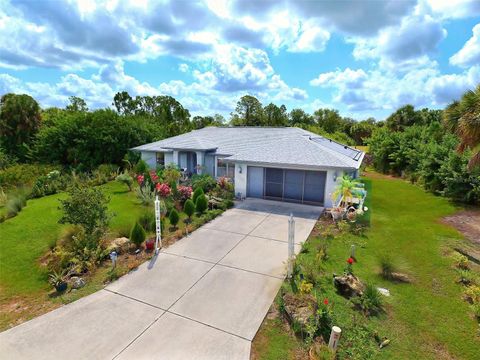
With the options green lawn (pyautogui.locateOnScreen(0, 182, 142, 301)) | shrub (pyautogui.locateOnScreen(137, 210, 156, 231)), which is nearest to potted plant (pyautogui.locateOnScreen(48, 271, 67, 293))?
green lawn (pyautogui.locateOnScreen(0, 182, 142, 301))

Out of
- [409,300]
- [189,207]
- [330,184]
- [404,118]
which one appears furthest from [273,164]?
[404,118]

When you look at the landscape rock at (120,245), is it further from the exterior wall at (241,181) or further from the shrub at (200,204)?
the exterior wall at (241,181)

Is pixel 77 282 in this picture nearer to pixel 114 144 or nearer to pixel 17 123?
pixel 114 144

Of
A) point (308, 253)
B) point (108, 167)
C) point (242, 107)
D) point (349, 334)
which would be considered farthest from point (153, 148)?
point (242, 107)

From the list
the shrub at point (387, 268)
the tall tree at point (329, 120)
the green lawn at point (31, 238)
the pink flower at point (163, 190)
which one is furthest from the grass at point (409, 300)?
the tall tree at point (329, 120)

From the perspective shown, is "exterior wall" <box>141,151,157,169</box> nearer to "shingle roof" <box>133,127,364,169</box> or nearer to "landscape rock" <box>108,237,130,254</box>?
"shingle roof" <box>133,127,364,169</box>

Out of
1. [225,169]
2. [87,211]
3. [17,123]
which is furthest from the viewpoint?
[17,123]

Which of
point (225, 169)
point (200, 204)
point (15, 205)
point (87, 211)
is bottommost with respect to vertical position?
point (15, 205)
